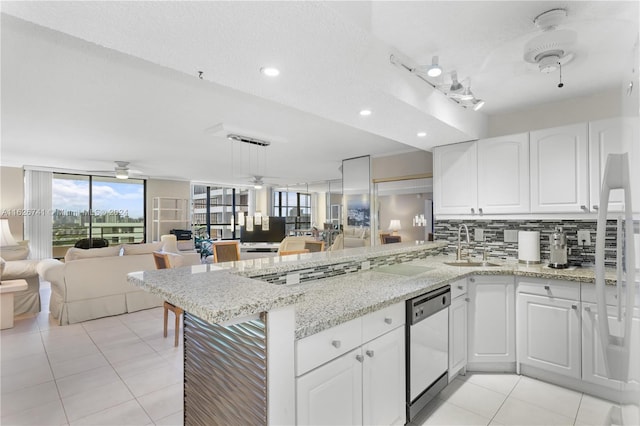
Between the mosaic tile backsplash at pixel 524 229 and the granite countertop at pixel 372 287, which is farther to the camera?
the mosaic tile backsplash at pixel 524 229

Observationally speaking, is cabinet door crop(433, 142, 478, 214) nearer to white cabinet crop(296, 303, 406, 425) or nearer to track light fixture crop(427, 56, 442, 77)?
track light fixture crop(427, 56, 442, 77)

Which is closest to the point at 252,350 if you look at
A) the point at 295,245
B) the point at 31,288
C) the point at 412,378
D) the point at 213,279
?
the point at 213,279

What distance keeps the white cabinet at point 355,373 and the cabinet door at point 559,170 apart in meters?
2.02

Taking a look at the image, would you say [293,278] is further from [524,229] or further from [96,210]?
[96,210]

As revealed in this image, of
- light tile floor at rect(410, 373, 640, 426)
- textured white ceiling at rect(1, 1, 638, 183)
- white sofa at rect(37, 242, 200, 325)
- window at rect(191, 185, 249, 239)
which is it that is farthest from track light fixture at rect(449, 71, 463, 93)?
window at rect(191, 185, 249, 239)

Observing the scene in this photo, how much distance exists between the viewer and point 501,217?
3273mm

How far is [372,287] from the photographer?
2.09 metres

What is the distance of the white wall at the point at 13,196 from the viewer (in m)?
7.01

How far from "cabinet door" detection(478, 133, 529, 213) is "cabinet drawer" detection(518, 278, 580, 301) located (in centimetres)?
78

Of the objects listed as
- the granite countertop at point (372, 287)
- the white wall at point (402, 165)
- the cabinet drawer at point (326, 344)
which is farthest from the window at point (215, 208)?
the cabinet drawer at point (326, 344)

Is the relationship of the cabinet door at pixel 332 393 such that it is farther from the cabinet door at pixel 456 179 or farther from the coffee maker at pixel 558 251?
the cabinet door at pixel 456 179

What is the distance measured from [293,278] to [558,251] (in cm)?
233

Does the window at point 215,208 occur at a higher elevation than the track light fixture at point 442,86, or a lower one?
lower

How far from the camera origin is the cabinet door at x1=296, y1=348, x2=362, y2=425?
Answer: 1342mm
